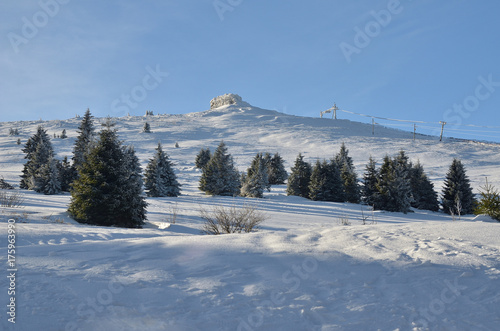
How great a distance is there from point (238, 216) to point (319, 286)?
550 centimetres

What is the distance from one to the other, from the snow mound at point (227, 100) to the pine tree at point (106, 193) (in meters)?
95.1

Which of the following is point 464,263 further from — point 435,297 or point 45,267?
point 45,267

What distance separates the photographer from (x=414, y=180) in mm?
27891

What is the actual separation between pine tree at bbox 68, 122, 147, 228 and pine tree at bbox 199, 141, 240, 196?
14.4 metres

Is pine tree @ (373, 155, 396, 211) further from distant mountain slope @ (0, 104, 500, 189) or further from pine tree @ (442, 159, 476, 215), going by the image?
distant mountain slope @ (0, 104, 500, 189)

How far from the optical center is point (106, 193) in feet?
35.9

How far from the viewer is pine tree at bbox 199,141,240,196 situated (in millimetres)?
25984

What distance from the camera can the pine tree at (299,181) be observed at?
2919cm

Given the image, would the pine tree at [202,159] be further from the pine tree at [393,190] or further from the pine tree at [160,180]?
the pine tree at [393,190]

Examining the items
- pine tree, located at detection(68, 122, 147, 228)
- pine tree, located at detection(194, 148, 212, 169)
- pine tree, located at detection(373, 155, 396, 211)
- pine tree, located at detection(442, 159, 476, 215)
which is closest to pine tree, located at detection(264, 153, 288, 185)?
pine tree, located at detection(194, 148, 212, 169)

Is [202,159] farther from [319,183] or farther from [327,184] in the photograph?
[327,184]

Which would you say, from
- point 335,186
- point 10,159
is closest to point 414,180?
point 335,186

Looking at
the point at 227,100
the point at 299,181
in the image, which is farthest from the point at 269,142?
the point at 227,100

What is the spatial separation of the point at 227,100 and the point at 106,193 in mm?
99881
